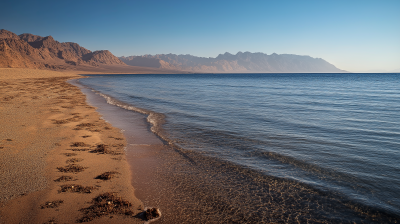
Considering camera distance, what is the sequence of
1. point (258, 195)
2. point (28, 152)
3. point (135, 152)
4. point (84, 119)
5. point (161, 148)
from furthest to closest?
point (84, 119) → point (161, 148) → point (135, 152) → point (28, 152) → point (258, 195)

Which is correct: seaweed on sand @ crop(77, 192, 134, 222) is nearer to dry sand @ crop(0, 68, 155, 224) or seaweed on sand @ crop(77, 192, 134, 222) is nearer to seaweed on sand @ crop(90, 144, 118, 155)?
dry sand @ crop(0, 68, 155, 224)

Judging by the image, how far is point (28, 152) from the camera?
20.3ft

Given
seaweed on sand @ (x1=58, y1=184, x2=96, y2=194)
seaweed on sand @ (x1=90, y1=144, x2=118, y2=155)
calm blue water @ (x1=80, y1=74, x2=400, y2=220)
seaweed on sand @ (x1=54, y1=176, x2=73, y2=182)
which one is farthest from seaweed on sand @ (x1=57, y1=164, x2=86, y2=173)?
calm blue water @ (x1=80, y1=74, x2=400, y2=220)

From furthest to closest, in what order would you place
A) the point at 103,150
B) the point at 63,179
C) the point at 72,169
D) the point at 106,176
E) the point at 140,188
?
the point at 103,150 < the point at 72,169 < the point at 106,176 < the point at 63,179 < the point at 140,188

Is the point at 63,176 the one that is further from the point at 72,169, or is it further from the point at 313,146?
the point at 313,146

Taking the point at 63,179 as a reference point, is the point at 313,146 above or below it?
above

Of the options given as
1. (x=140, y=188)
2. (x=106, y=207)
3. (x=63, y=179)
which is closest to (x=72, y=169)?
(x=63, y=179)

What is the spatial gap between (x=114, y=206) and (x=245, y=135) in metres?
6.27

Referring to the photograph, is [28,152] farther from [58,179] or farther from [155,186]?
[155,186]

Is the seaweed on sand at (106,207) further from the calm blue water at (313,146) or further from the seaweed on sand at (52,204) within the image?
the calm blue water at (313,146)

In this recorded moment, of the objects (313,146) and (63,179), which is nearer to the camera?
(63,179)

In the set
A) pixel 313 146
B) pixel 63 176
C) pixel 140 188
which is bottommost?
pixel 140 188

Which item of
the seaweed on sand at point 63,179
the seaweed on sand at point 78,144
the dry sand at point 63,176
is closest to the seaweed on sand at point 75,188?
the dry sand at point 63,176

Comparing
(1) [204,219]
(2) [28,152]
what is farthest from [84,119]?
(1) [204,219]
